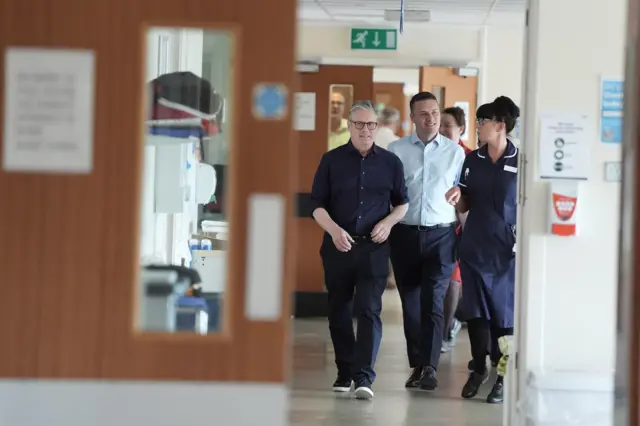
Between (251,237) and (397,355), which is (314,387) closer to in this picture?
(397,355)

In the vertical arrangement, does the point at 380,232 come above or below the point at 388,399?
above

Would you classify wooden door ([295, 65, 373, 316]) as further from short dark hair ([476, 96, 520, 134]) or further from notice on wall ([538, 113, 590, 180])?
notice on wall ([538, 113, 590, 180])

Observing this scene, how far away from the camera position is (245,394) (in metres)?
2.40

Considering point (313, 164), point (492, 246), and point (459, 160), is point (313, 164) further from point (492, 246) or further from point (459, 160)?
point (492, 246)

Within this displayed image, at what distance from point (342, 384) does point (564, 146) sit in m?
2.08

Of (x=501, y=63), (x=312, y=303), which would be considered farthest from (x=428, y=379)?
(x=501, y=63)

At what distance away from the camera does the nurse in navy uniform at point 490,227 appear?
5059 millimetres

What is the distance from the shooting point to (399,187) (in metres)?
5.28

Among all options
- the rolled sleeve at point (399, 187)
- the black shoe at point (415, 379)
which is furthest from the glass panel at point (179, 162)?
the black shoe at point (415, 379)

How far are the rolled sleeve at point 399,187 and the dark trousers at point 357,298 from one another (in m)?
0.26

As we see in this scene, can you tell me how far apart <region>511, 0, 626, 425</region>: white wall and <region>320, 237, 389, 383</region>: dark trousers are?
1175 mm

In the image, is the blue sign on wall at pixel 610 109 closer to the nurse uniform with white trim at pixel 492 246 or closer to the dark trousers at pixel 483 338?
the nurse uniform with white trim at pixel 492 246

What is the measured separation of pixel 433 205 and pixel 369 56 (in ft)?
11.7

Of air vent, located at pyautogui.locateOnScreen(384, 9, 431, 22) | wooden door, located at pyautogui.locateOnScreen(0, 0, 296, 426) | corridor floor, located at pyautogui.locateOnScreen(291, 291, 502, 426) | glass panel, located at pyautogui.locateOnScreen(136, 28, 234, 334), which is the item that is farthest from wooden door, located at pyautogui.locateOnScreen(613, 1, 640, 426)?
air vent, located at pyautogui.locateOnScreen(384, 9, 431, 22)
